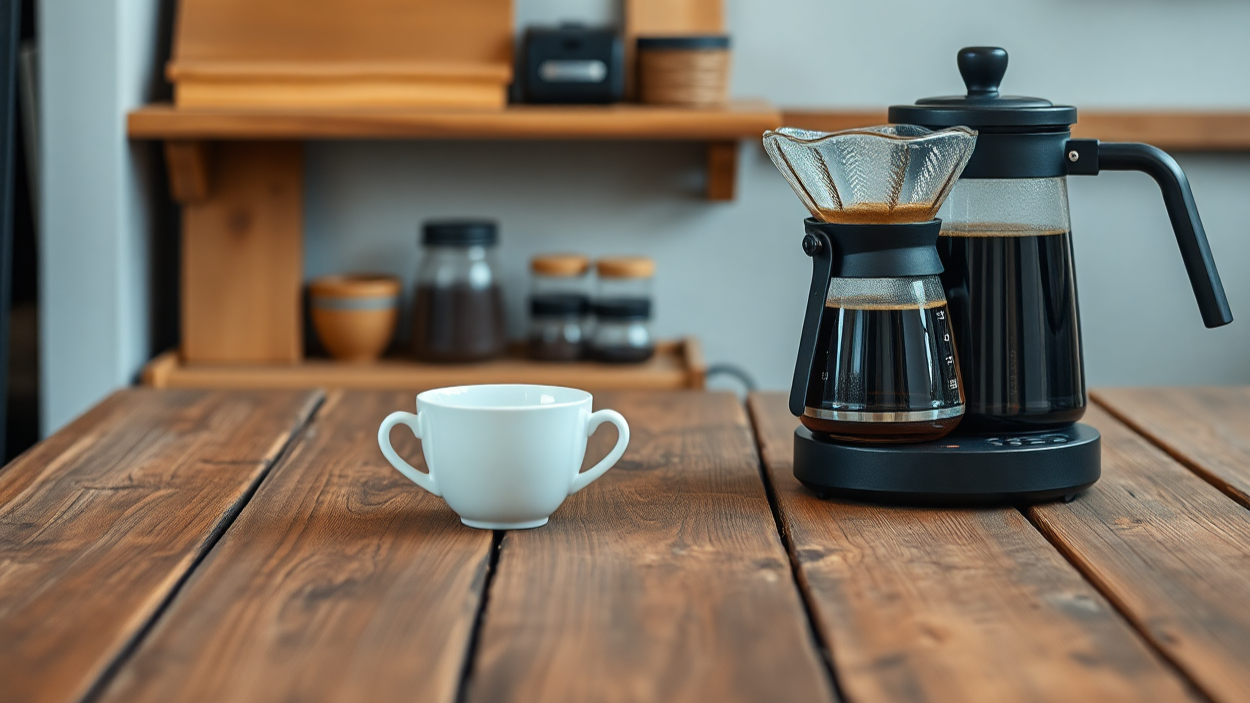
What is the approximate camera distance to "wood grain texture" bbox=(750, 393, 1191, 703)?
0.53 metres

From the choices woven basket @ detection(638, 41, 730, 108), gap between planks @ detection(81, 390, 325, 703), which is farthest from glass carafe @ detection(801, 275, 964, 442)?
woven basket @ detection(638, 41, 730, 108)

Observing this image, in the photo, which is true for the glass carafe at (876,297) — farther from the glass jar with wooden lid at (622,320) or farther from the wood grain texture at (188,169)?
the wood grain texture at (188,169)

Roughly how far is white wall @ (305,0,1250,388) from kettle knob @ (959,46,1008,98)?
49.9 inches

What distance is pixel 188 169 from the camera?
1.92 metres

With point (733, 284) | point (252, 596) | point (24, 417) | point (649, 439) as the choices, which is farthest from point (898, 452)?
point (24, 417)

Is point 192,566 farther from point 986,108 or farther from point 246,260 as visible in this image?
point 246,260

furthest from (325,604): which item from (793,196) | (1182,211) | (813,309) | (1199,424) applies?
(793,196)

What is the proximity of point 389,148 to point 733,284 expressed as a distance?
2.07 feet

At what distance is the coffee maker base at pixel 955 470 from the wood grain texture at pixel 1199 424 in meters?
0.13

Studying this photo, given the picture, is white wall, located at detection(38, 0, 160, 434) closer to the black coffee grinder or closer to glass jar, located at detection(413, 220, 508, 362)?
glass jar, located at detection(413, 220, 508, 362)

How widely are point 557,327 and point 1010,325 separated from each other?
3.87ft

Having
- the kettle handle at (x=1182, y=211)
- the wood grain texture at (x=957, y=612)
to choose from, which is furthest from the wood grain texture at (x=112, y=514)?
the kettle handle at (x=1182, y=211)

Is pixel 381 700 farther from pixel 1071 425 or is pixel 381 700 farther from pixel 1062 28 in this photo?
pixel 1062 28

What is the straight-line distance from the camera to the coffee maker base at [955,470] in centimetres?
80
